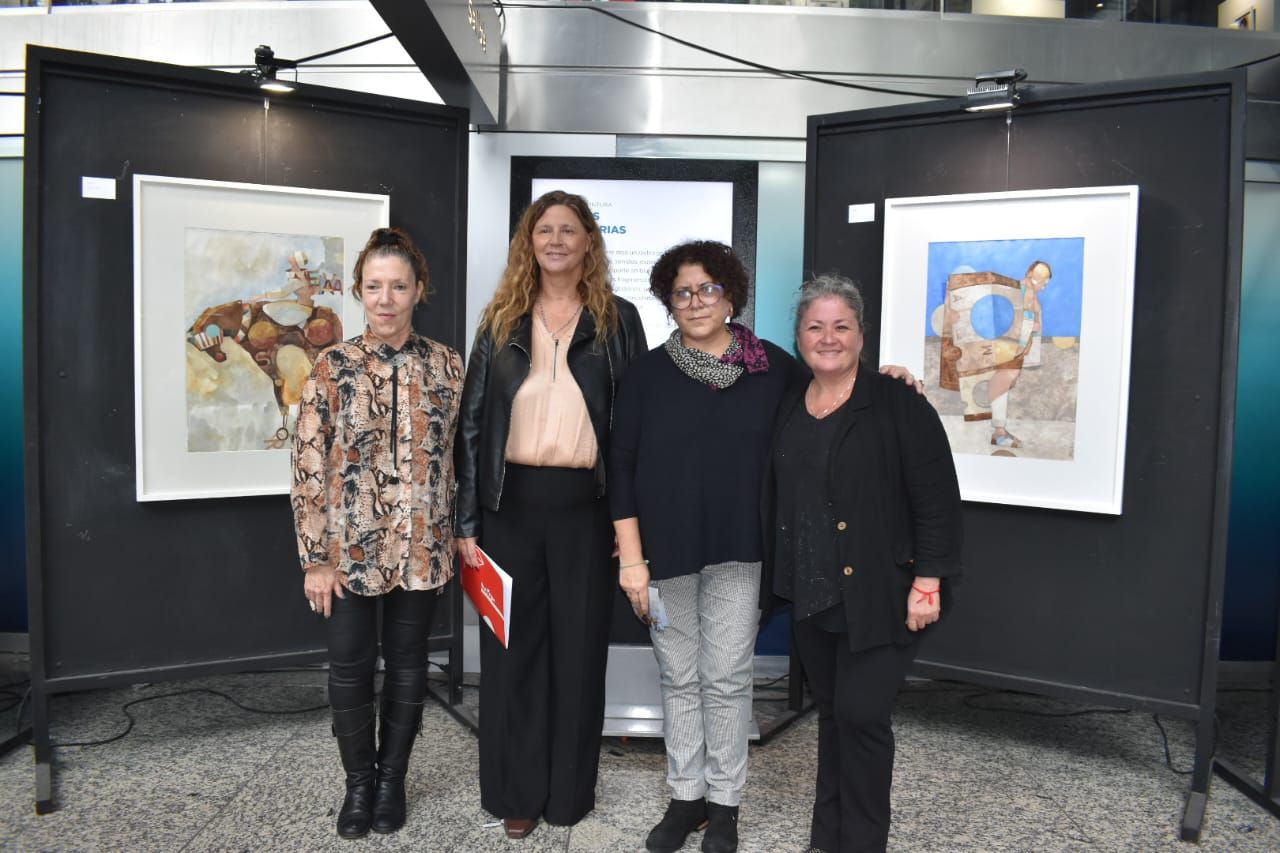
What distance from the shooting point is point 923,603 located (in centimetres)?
203

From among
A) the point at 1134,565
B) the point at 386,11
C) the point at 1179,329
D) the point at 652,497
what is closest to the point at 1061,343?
the point at 1179,329

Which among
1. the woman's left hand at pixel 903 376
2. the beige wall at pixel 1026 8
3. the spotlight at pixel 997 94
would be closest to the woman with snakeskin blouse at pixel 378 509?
the woman's left hand at pixel 903 376

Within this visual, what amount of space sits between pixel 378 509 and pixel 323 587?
26 centimetres

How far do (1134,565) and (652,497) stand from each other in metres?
1.75

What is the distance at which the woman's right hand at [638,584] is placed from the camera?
2268mm

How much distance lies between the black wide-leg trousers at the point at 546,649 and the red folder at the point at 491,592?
0.04 m

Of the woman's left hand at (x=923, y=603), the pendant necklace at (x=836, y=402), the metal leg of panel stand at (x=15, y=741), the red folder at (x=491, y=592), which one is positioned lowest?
the metal leg of panel stand at (x=15, y=741)

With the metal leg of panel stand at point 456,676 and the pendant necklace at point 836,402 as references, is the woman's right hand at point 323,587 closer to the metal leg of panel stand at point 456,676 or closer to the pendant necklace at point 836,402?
the metal leg of panel stand at point 456,676

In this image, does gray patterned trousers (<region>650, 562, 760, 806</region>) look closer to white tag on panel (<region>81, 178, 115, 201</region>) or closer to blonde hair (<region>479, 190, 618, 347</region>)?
blonde hair (<region>479, 190, 618, 347</region>)

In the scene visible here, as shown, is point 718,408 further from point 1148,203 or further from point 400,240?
point 1148,203

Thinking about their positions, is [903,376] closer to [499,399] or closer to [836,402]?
[836,402]

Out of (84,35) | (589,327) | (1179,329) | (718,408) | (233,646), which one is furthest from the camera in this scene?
(84,35)

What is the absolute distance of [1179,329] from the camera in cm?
272

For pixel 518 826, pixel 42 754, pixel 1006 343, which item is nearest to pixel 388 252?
pixel 518 826
